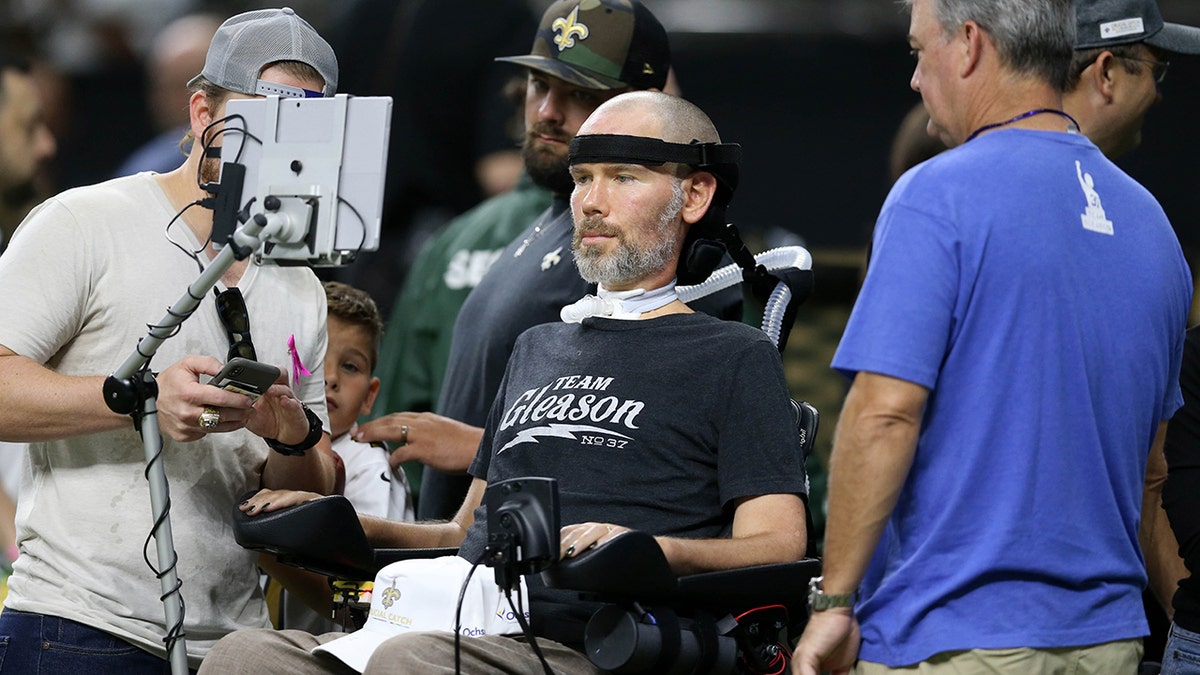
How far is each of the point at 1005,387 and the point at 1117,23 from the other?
114 centimetres

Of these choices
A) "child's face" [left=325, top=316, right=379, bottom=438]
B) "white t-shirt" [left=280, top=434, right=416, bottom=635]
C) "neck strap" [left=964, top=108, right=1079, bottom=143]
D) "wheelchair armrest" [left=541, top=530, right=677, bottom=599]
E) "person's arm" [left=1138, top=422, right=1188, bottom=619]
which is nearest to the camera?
"neck strap" [left=964, top=108, right=1079, bottom=143]

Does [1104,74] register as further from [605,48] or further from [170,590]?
[170,590]

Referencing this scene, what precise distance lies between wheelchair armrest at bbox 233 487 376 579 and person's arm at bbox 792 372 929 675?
95 cm

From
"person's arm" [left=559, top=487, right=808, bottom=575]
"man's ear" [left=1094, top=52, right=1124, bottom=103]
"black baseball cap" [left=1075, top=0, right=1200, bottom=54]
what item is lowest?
"person's arm" [left=559, top=487, right=808, bottom=575]

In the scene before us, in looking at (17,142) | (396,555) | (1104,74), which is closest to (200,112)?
(396,555)

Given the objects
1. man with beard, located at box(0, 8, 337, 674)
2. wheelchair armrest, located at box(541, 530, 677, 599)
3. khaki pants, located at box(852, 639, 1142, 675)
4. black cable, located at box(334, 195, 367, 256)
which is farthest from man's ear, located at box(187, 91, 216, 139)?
khaki pants, located at box(852, 639, 1142, 675)

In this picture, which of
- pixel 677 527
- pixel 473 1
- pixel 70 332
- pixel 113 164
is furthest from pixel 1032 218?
pixel 113 164

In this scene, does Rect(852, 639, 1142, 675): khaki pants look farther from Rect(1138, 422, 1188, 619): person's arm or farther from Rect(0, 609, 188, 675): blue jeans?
Rect(0, 609, 188, 675): blue jeans

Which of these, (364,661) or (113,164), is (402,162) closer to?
(113,164)

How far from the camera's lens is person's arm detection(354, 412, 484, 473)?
352cm

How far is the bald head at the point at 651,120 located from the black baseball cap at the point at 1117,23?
2.41 feet

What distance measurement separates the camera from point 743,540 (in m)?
2.76

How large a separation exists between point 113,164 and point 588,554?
4.54 metres

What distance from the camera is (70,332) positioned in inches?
111
